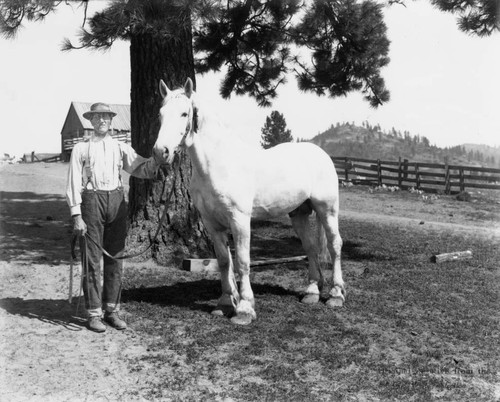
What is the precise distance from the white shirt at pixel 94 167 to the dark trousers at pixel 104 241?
9cm

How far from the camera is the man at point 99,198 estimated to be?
16.3 feet

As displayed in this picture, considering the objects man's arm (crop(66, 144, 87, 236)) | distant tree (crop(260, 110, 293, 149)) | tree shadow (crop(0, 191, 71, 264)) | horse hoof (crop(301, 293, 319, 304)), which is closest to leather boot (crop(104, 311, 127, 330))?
man's arm (crop(66, 144, 87, 236))

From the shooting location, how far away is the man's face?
199 inches

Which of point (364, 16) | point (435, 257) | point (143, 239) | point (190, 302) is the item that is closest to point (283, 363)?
point (190, 302)

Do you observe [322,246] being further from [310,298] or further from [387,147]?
[387,147]

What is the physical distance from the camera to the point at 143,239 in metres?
7.94

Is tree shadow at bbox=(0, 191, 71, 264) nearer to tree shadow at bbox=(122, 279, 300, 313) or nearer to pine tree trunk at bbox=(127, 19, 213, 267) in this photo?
pine tree trunk at bbox=(127, 19, 213, 267)

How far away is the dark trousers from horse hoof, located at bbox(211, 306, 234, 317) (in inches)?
39.1

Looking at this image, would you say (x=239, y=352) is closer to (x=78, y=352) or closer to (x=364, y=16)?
(x=78, y=352)

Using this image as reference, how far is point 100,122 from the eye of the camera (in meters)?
5.05

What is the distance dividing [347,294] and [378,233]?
4.94 meters

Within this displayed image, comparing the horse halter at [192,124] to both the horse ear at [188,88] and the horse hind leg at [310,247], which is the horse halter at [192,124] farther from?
the horse hind leg at [310,247]

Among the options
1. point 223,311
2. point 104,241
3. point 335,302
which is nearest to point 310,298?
point 335,302

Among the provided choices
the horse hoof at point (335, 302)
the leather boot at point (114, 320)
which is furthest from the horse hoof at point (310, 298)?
the leather boot at point (114, 320)
